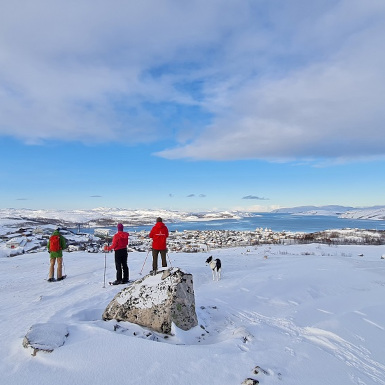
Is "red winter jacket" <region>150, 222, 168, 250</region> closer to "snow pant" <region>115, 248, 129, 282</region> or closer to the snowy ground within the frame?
"snow pant" <region>115, 248, 129, 282</region>

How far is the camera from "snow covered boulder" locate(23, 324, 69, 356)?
3574 millimetres

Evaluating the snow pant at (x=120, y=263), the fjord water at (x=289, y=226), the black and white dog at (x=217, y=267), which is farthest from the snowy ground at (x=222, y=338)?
the fjord water at (x=289, y=226)

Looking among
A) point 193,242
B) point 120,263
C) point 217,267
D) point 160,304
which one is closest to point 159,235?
point 120,263

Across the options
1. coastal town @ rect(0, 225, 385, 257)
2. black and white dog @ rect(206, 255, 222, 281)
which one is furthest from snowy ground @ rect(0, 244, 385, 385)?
coastal town @ rect(0, 225, 385, 257)

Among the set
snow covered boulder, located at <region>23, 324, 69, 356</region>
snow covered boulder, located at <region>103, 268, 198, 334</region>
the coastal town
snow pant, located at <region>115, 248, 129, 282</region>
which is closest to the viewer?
snow covered boulder, located at <region>23, 324, 69, 356</region>

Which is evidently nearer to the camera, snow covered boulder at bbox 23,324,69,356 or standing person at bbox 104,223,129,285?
snow covered boulder at bbox 23,324,69,356

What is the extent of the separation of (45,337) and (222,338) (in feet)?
9.34

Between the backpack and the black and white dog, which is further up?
the backpack

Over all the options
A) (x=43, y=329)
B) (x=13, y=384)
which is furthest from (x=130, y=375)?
(x=43, y=329)

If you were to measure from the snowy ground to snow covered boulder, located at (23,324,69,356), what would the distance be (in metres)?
0.08

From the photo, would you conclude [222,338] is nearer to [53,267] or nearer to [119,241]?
[119,241]

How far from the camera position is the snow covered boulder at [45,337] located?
3.57 meters

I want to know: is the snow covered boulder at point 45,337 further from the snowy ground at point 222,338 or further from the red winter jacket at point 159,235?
the red winter jacket at point 159,235

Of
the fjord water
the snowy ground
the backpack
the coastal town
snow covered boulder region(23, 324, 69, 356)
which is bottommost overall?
the fjord water
